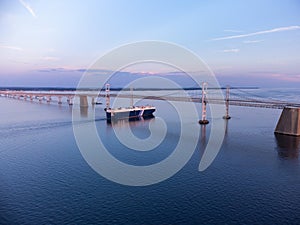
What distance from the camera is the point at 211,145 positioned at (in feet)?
39.1

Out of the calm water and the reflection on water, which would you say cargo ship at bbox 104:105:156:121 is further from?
the reflection on water

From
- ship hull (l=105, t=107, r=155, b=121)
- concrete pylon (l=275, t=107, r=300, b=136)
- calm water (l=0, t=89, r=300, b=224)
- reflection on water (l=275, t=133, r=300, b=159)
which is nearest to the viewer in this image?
calm water (l=0, t=89, r=300, b=224)

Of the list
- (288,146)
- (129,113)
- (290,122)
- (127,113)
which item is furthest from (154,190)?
(129,113)

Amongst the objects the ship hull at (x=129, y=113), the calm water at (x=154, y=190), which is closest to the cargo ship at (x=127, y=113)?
the ship hull at (x=129, y=113)

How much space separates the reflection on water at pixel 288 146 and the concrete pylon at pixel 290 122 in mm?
361

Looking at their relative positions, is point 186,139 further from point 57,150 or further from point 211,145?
point 57,150

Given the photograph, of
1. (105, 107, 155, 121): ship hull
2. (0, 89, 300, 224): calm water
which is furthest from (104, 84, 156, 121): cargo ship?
(0, 89, 300, 224): calm water

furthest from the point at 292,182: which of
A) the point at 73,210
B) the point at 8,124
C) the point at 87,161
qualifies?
the point at 8,124

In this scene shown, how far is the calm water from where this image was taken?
5590 mm

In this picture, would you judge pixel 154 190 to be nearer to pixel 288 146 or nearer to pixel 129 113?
pixel 288 146

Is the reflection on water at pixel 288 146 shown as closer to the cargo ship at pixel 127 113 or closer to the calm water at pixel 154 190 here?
the calm water at pixel 154 190

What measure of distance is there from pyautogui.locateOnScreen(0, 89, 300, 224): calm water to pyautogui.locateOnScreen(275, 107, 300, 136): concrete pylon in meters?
2.59

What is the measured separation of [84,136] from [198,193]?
332 inches

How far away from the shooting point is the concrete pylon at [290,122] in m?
13.4
